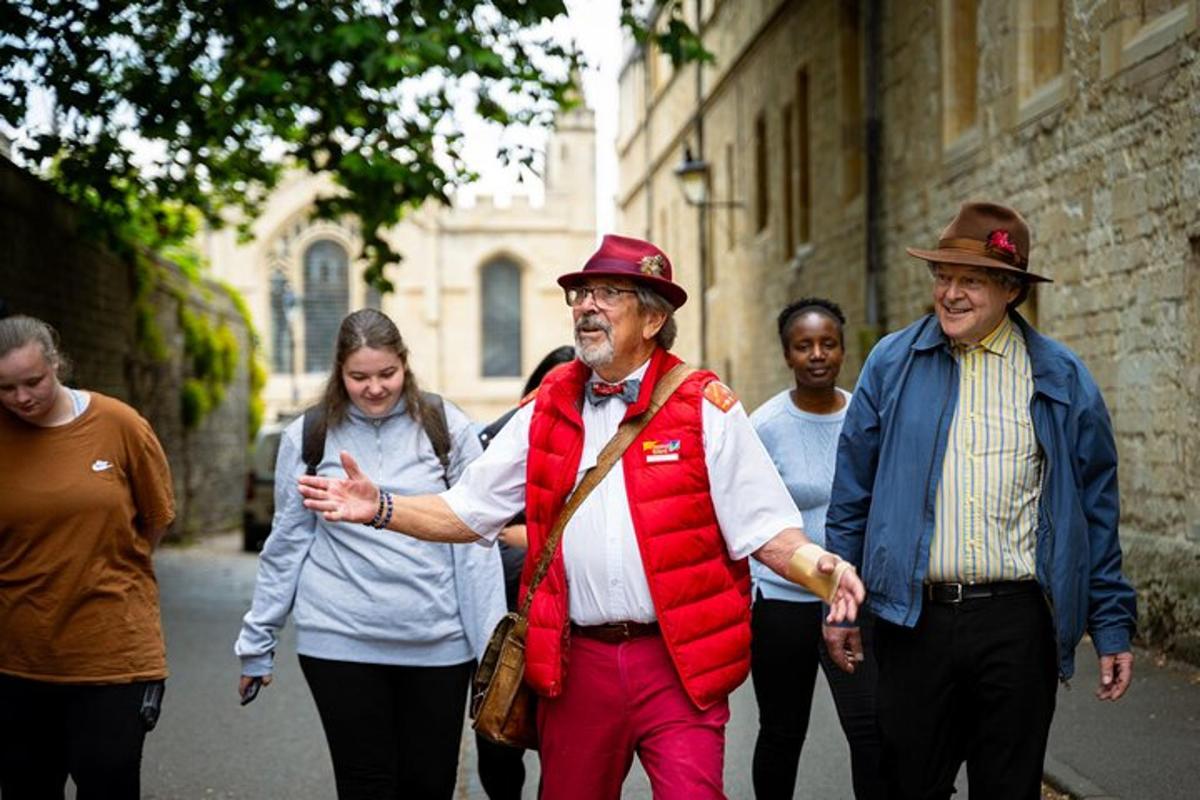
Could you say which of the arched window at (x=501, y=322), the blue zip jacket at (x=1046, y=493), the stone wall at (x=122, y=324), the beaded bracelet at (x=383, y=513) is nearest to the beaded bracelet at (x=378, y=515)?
the beaded bracelet at (x=383, y=513)

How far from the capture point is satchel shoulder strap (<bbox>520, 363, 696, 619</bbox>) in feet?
14.0

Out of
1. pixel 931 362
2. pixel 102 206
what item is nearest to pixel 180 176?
pixel 102 206

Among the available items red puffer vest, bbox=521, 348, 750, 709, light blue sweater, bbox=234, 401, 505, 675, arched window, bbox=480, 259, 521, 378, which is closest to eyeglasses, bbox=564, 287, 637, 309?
red puffer vest, bbox=521, 348, 750, 709

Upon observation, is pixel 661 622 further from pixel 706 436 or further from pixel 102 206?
pixel 102 206

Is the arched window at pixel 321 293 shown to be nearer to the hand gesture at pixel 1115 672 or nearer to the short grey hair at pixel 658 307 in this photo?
the short grey hair at pixel 658 307

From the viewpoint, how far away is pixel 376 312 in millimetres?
5258

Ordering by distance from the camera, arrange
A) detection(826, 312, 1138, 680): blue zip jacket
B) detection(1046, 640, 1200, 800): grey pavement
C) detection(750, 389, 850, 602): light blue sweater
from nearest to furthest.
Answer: detection(826, 312, 1138, 680): blue zip jacket < detection(750, 389, 850, 602): light blue sweater < detection(1046, 640, 1200, 800): grey pavement

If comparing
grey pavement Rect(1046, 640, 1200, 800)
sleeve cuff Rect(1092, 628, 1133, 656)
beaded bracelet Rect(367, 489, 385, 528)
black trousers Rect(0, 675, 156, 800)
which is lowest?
grey pavement Rect(1046, 640, 1200, 800)

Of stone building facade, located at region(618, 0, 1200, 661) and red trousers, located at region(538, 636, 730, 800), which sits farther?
stone building facade, located at region(618, 0, 1200, 661)

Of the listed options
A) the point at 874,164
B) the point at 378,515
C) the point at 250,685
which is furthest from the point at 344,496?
the point at 874,164

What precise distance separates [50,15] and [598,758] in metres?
10.6

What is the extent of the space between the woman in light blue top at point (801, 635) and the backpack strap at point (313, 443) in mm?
1571

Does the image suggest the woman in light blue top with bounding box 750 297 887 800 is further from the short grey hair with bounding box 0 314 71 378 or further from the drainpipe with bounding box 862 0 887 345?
the drainpipe with bounding box 862 0 887 345

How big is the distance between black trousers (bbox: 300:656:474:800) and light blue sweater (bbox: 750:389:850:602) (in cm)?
121
